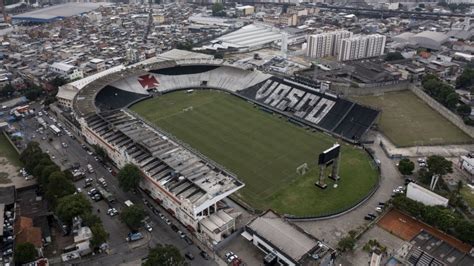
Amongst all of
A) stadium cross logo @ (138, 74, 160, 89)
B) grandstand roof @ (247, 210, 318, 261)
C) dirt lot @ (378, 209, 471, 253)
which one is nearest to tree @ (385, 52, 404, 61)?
stadium cross logo @ (138, 74, 160, 89)

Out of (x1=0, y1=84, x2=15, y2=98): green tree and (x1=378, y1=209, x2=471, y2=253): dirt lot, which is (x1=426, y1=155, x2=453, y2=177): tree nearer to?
(x1=378, y1=209, x2=471, y2=253): dirt lot

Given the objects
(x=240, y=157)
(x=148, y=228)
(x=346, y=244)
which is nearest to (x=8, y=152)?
(x=148, y=228)

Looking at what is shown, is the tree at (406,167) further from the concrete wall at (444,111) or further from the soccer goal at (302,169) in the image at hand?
the concrete wall at (444,111)

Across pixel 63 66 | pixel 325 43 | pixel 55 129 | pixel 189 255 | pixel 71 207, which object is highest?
pixel 325 43

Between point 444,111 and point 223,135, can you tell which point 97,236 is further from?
point 444,111

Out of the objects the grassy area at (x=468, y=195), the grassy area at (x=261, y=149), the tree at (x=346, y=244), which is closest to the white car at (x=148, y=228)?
the grassy area at (x=261, y=149)

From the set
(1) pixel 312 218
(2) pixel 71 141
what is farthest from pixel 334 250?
(2) pixel 71 141
